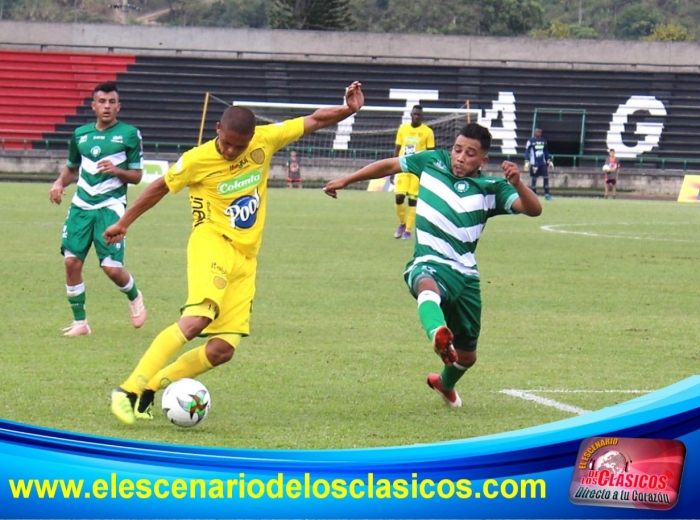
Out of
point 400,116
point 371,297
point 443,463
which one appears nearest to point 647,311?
point 371,297

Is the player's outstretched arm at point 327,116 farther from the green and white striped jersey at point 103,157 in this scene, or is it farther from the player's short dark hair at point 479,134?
the green and white striped jersey at point 103,157

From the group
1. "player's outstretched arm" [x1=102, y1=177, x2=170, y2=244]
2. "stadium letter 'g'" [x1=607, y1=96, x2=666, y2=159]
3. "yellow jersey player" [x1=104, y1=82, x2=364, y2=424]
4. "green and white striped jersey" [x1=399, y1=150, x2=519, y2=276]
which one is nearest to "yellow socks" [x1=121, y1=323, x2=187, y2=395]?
"yellow jersey player" [x1=104, y1=82, x2=364, y2=424]

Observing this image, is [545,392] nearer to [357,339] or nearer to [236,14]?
[357,339]

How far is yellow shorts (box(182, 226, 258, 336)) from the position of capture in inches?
262

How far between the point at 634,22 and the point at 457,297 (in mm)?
107895

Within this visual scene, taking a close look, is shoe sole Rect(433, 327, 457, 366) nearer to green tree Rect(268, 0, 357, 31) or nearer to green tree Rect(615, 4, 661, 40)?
green tree Rect(268, 0, 357, 31)

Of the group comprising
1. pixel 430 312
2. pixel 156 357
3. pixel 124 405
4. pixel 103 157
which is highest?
pixel 103 157

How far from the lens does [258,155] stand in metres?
6.95

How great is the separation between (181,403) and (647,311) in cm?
694

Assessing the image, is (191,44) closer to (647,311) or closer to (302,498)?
(647,311)

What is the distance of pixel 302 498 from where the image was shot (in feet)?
11.1

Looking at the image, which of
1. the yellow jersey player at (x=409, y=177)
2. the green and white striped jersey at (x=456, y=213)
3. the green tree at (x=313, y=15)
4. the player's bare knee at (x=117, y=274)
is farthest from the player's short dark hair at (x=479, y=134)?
the green tree at (x=313, y=15)

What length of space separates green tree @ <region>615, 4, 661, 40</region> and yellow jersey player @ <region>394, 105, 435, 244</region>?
91.7m

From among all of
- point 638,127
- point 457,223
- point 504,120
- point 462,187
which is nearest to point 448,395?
point 457,223
